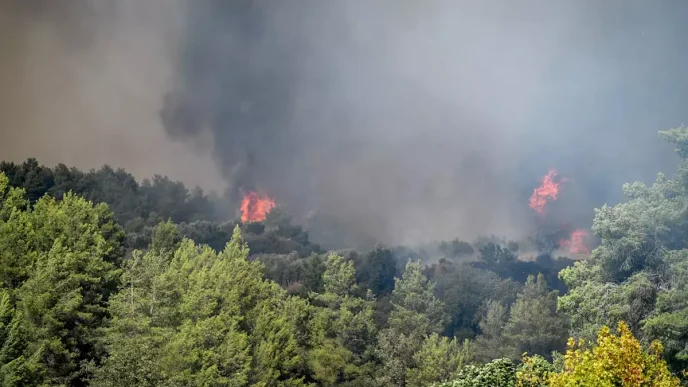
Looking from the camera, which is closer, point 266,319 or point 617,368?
point 617,368

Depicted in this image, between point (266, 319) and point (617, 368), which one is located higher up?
point (266, 319)

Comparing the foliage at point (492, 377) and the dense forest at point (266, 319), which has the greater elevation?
the dense forest at point (266, 319)

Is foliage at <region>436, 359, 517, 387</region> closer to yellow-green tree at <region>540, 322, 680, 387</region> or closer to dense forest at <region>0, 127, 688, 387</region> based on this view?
dense forest at <region>0, 127, 688, 387</region>

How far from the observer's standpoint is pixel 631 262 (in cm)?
4400

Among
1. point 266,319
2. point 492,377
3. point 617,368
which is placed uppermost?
point 266,319

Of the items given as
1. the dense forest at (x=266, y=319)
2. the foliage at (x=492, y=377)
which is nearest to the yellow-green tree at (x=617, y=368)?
the dense forest at (x=266, y=319)

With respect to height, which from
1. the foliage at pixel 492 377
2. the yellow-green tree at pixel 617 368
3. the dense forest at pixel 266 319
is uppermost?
the dense forest at pixel 266 319

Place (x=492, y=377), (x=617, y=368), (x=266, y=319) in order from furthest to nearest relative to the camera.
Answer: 1. (x=266, y=319)
2. (x=492, y=377)
3. (x=617, y=368)

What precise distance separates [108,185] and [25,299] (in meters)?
134

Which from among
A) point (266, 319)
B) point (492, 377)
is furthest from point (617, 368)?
point (266, 319)

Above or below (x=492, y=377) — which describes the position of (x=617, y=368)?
below

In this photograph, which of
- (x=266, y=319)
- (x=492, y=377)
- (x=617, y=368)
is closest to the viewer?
(x=617, y=368)

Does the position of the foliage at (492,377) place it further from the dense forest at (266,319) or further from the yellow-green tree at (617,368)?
the yellow-green tree at (617,368)

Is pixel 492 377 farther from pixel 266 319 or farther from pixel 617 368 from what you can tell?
pixel 266 319
